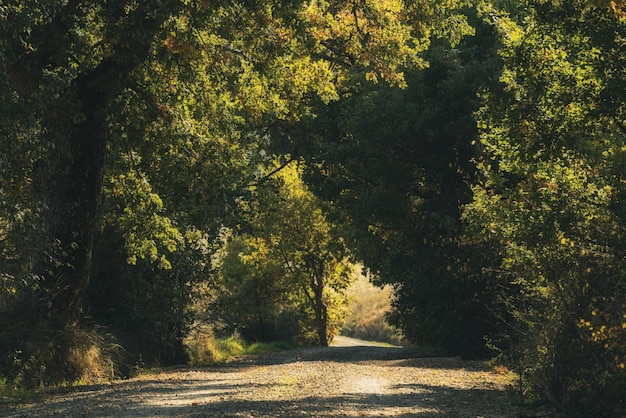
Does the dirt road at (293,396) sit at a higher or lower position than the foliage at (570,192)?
lower

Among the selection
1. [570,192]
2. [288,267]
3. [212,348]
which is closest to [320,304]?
[288,267]

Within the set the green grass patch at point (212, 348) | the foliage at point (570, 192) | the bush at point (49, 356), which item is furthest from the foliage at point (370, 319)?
the foliage at point (570, 192)

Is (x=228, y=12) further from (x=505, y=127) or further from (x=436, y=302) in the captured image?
(x=436, y=302)

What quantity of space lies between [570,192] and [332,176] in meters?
20.8

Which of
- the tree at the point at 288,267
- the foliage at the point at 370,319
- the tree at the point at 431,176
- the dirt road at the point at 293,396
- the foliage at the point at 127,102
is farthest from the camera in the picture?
the foliage at the point at 370,319

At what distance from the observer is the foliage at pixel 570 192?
11398 millimetres

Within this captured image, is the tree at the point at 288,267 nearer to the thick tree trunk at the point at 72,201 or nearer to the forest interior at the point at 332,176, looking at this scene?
the forest interior at the point at 332,176

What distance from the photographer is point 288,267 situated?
48.2m

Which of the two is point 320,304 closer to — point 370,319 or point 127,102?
point 370,319

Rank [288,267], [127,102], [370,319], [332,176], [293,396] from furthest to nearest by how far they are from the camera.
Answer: [370,319] < [288,267] < [332,176] < [127,102] < [293,396]

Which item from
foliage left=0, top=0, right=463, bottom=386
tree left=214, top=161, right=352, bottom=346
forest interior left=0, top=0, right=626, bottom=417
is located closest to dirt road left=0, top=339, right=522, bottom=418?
forest interior left=0, top=0, right=626, bottom=417

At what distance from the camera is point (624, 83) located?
36.2ft

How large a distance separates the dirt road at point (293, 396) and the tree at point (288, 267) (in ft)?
81.2

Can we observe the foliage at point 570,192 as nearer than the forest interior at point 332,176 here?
Yes
